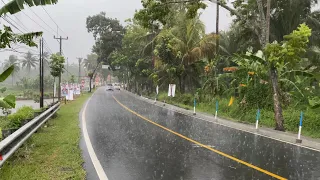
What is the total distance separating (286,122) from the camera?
15117mm

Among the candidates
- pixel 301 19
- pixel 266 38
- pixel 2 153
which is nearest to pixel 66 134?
pixel 2 153

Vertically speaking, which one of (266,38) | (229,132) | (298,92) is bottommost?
(229,132)

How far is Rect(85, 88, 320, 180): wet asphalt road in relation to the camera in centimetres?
710

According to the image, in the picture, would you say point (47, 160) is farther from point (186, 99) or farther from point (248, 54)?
point (186, 99)

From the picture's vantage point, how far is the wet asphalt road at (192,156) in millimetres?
7098

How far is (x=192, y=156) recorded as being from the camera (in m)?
8.72

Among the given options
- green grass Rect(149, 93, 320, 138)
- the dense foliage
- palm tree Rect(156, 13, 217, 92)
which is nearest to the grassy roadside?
the dense foliage

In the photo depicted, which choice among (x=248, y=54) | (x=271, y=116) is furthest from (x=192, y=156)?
(x=271, y=116)

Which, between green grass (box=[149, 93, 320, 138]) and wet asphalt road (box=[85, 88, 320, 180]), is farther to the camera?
green grass (box=[149, 93, 320, 138])

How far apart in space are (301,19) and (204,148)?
17967 millimetres

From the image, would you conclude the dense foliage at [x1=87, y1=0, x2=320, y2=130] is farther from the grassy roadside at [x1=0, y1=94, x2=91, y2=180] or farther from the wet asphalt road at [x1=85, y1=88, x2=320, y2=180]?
the grassy roadside at [x1=0, y1=94, x2=91, y2=180]

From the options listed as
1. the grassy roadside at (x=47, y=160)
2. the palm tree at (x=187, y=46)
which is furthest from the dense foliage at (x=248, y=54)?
the grassy roadside at (x=47, y=160)

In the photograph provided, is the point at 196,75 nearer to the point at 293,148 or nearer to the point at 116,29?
the point at 293,148

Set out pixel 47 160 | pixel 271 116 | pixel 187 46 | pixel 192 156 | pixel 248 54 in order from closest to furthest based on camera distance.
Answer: pixel 47 160 → pixel 192 156 → pixel 248 54 → pixel 271 116 → pixel 187 46
